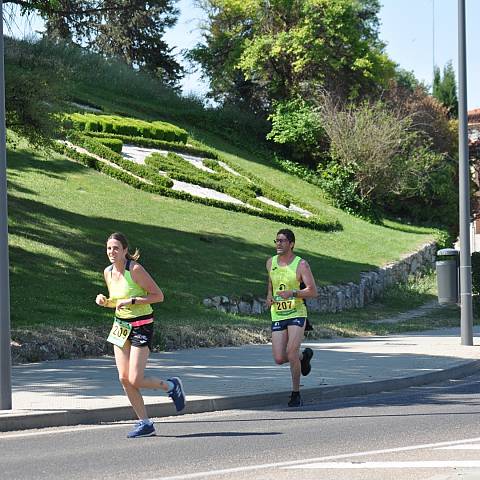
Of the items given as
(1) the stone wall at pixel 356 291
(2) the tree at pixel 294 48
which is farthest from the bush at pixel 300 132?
→ (1) the stone wall at pixel 356 291

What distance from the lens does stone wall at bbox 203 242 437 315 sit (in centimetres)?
2700

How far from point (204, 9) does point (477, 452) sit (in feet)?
192

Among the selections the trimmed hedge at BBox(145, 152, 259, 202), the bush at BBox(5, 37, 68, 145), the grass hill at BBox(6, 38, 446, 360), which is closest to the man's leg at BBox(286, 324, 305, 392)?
the grass hill at BBox(6, 38, 446, 360)

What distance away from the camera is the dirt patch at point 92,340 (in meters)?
17.9

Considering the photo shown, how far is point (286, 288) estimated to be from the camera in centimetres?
1295

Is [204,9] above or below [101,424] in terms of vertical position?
above

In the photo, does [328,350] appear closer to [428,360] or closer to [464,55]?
[428,360]

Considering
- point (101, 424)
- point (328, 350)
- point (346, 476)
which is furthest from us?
point (328, 350)

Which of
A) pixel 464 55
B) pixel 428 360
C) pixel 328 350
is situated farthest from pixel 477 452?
pixel 464 55

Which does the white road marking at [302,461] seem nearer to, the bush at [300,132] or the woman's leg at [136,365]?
the woman's leg at [136,365]

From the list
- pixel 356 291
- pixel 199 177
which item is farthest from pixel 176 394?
pixel 199 177

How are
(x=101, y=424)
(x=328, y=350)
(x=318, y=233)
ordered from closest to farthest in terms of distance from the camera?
(x=101, y=424) < (x=328, y=350) < (x=318, y=233)

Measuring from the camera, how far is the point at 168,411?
12570mm

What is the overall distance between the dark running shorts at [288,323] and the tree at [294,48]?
4537 cm
